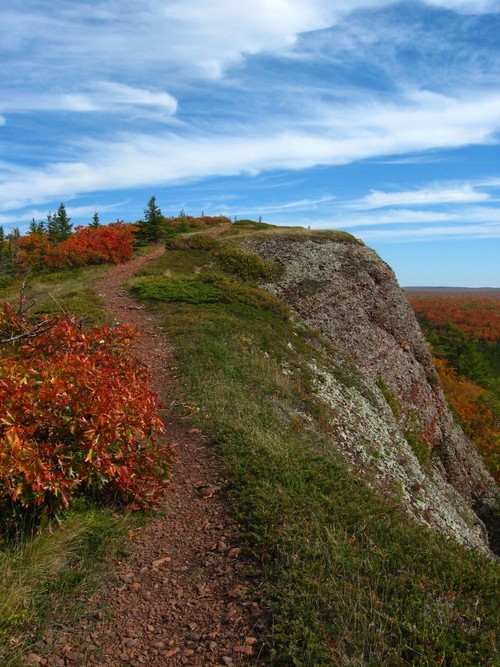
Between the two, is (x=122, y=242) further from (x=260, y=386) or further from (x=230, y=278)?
(x=260, y=386)

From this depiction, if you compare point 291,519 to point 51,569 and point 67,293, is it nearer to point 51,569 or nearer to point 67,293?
point 51,569

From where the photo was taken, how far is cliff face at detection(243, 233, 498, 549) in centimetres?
1705

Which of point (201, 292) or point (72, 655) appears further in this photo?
point (201, 292)

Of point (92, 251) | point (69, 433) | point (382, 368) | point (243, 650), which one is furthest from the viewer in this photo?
point (92, 251)

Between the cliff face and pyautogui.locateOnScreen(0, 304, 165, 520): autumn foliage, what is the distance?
31.2 ft

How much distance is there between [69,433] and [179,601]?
2.22m

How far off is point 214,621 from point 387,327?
78.6 feet

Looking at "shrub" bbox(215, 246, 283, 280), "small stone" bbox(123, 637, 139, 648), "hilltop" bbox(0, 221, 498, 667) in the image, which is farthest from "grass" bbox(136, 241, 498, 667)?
"shrub" bbox(215, 246, 283, 280)

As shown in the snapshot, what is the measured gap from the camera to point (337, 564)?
5.29 m

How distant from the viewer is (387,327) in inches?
1069

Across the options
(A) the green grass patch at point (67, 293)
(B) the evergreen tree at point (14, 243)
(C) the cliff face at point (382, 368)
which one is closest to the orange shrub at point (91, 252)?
(A) the green grass patch at point (67, 293)

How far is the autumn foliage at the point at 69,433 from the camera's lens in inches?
199

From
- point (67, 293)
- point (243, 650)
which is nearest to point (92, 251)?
point (67, 293)

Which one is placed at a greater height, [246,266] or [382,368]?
[246,266]
